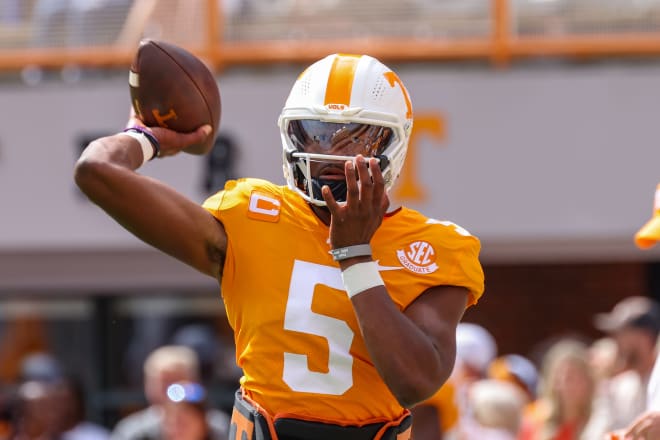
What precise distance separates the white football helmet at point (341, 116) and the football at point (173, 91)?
0.86 feet

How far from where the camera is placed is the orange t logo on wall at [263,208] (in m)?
2.91

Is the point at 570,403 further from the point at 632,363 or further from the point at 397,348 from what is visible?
the point at 397,348

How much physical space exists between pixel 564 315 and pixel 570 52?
2813 millimetres

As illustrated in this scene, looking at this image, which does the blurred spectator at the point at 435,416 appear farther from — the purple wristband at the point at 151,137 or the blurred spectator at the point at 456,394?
the purple wristband at the point at 151,137

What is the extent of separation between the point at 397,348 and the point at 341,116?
581 mm

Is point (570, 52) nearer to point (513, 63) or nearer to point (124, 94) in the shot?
point (513, 63)

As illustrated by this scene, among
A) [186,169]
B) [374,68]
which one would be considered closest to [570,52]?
[186,169]

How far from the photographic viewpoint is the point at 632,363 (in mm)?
6297

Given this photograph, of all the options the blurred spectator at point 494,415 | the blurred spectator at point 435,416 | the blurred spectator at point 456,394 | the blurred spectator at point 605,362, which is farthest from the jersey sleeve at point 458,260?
the blurred spectator at point 605,362

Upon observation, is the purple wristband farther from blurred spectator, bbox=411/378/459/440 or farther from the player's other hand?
blurred spectator, bbox=411/378/459/440

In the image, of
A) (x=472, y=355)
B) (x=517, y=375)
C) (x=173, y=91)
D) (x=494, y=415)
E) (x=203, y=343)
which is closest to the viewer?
(x=173, y=91)

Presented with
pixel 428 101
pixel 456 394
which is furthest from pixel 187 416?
pixel 428 101

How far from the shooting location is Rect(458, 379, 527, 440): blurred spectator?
6094 millimetres

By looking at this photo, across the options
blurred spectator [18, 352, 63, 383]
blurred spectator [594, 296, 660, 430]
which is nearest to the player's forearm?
blurred spectator [594, 296, 660, 430]
